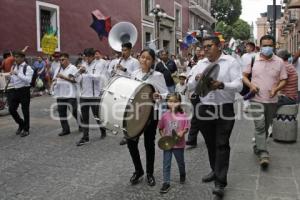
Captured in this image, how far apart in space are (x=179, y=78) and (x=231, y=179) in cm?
447

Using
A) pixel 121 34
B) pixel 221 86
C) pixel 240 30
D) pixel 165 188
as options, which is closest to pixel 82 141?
pixel 121 34

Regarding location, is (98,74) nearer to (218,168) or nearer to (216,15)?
(218,168)

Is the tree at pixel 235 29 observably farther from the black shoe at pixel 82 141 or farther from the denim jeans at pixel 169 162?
the denim jeans at pixel 169 162

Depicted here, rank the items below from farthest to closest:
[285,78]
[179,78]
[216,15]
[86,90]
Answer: [216,15], [179,78], [86,90], [285,78]

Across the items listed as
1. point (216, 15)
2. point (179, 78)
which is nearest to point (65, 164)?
point (179, 78)

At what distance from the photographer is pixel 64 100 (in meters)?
8.82

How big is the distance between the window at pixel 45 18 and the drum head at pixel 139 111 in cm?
1400

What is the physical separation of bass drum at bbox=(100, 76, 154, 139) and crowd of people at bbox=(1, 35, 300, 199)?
11 centimetres

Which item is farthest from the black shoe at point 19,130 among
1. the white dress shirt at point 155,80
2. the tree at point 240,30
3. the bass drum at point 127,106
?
the tree at point 240,30

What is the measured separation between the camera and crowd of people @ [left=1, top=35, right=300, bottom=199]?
16.0 ft

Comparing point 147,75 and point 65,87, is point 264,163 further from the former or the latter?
point 65,87

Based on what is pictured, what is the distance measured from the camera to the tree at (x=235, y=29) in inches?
2496

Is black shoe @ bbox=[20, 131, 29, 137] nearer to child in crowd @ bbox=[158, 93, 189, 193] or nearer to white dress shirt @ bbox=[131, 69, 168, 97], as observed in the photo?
white dress shirt @ bbox=[131, 69, 168, 97]

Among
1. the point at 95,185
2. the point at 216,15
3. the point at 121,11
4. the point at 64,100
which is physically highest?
the point at 216,15
